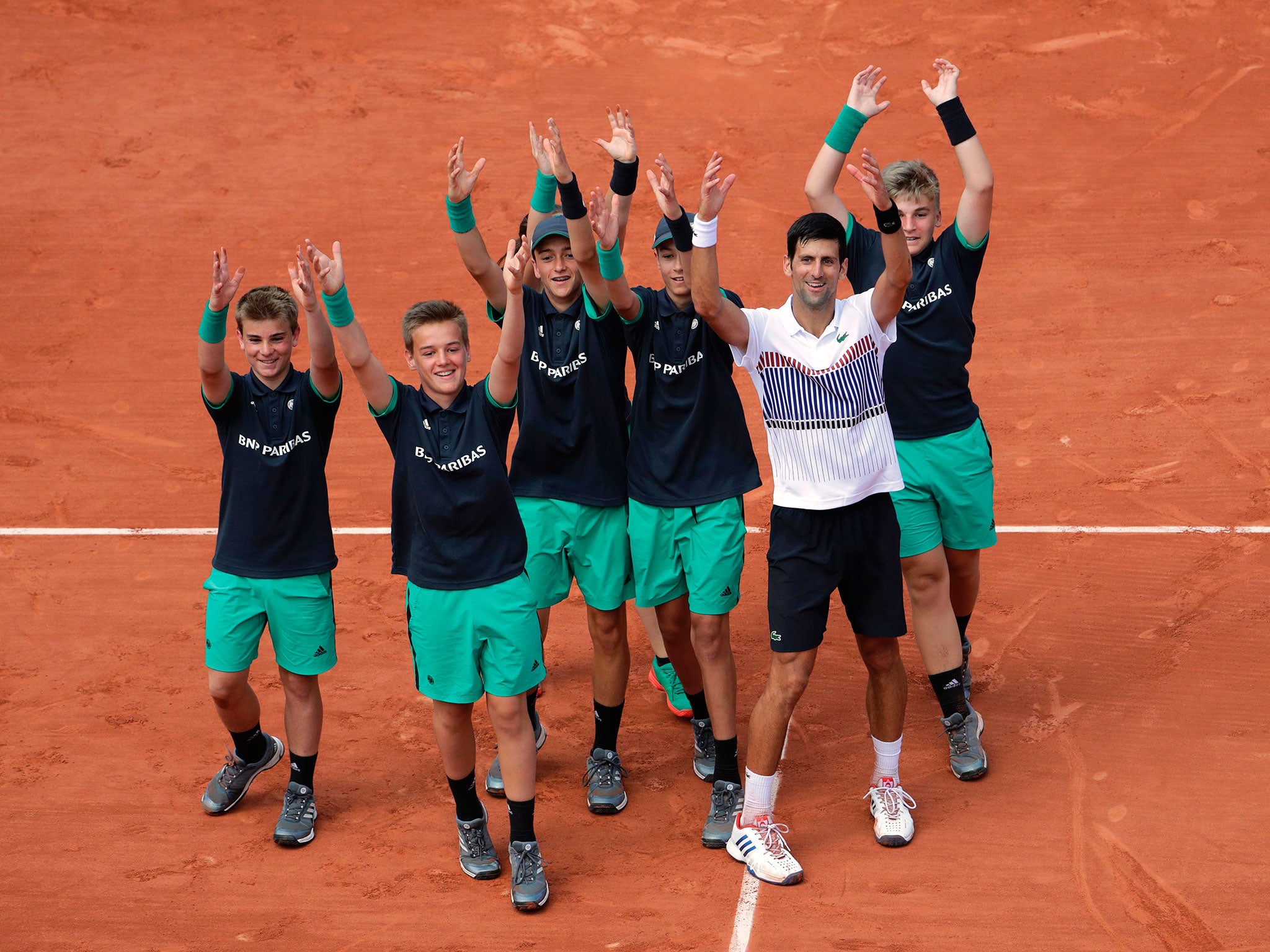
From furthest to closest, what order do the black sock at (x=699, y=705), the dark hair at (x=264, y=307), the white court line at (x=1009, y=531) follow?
the white court line at (x=1009, y=531), the black sock at (x=699, y=705), the dark hair at (x=264, y=307)

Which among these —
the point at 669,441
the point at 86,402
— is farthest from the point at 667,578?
the point at 86,402

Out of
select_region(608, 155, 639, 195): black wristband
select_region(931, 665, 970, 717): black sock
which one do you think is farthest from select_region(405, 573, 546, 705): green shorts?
select_region(931, 665, 970, 717): black sock

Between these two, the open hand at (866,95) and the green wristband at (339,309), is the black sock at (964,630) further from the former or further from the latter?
the green wristband at (339,309)

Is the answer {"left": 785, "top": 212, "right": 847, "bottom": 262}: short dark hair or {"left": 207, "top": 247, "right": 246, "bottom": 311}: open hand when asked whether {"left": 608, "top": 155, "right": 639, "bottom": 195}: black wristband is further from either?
{"left": 207, "top": 247, "right": 246, "bottom": 311}: open hand

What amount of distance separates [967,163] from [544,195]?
78.0 inches

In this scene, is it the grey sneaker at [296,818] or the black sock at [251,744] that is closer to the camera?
the grey sneaker at [296,818]

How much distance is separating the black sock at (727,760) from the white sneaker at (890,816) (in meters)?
0.62

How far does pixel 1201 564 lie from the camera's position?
784 centimetres

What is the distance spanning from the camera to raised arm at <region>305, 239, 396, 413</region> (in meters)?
5.02

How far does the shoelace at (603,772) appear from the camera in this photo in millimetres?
6070

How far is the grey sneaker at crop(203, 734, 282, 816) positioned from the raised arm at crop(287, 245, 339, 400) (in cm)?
185

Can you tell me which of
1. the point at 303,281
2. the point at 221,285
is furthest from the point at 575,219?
the point at 221,285

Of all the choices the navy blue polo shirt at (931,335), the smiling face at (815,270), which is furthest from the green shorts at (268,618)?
the navy blue polo shirt at (931,335)

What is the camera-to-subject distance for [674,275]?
5562mm
